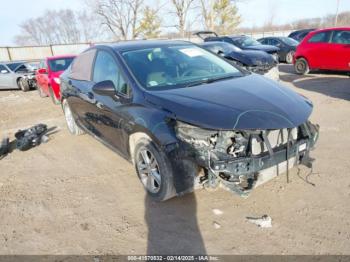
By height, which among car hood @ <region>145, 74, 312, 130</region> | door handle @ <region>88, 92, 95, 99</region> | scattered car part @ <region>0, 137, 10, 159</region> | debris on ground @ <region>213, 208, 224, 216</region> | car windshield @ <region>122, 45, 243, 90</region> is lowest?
scattered car part @ <region>0, 137, 10, 159</region>

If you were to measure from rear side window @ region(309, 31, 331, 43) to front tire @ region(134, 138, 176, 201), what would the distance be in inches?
356

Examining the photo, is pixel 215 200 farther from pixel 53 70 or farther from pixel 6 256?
pixel 53 70

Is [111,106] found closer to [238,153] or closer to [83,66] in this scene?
[83,66]

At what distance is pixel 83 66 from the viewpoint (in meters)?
4.86

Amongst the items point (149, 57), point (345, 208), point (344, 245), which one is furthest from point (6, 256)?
point (345, 208)

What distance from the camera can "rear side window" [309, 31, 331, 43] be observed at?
10.0 meters

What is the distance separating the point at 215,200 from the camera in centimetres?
343

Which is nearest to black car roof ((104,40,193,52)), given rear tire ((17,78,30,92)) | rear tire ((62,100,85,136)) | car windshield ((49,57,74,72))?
rear tire ((62,100,85,136))

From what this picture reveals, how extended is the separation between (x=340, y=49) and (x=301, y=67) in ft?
5.70

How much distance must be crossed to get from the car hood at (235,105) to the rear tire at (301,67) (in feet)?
27.8

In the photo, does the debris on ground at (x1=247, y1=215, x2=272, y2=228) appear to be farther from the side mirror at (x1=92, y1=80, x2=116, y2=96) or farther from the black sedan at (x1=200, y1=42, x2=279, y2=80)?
the black sedan at (x1=200, y1=42, x2=279, y2=80)

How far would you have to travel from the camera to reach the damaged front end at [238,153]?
2.78 metres

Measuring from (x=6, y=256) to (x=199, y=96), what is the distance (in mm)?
2393

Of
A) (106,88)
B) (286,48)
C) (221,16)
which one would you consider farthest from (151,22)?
(106,88)
